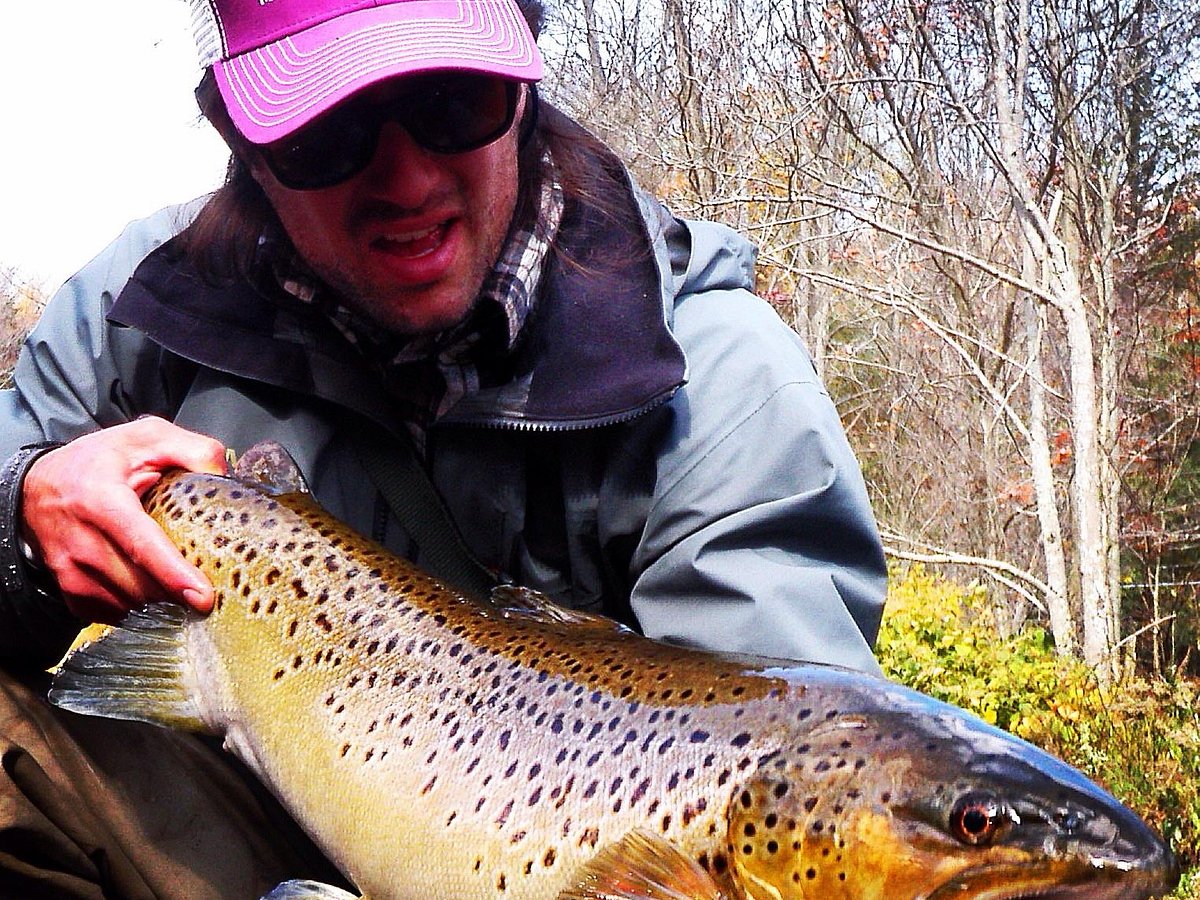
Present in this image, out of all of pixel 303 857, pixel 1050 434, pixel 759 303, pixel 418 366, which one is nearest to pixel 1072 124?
pixel 1050 434

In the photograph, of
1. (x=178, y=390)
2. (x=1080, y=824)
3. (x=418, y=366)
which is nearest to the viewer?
(x=1080, y=824)

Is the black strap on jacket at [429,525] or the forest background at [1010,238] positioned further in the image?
the forest background at [1010,238]

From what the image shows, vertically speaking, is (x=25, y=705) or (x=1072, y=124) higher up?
(x=1072, y=124)

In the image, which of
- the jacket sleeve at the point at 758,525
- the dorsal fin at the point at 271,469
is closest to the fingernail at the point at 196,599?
the dorsal fin at the point at 271,469

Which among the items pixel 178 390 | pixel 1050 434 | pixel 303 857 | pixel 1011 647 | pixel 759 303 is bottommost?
pixel 1011 647

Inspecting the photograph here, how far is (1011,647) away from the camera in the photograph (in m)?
8.45

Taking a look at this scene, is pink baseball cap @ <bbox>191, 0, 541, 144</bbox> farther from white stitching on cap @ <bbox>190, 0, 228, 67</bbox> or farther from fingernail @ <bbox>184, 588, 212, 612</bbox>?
fingernail @ <bbox>184, 588, 212, 612</bbox>

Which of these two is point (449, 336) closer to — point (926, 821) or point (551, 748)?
point (551, 748)

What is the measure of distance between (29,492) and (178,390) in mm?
638

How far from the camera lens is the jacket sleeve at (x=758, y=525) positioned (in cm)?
237

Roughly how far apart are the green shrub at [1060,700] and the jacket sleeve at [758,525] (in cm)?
312

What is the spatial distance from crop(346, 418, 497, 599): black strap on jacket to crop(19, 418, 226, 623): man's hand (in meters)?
0.41

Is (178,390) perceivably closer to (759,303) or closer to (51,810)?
(51,810)

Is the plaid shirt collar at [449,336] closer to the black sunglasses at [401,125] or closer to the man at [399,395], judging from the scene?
the man at [399,395]
